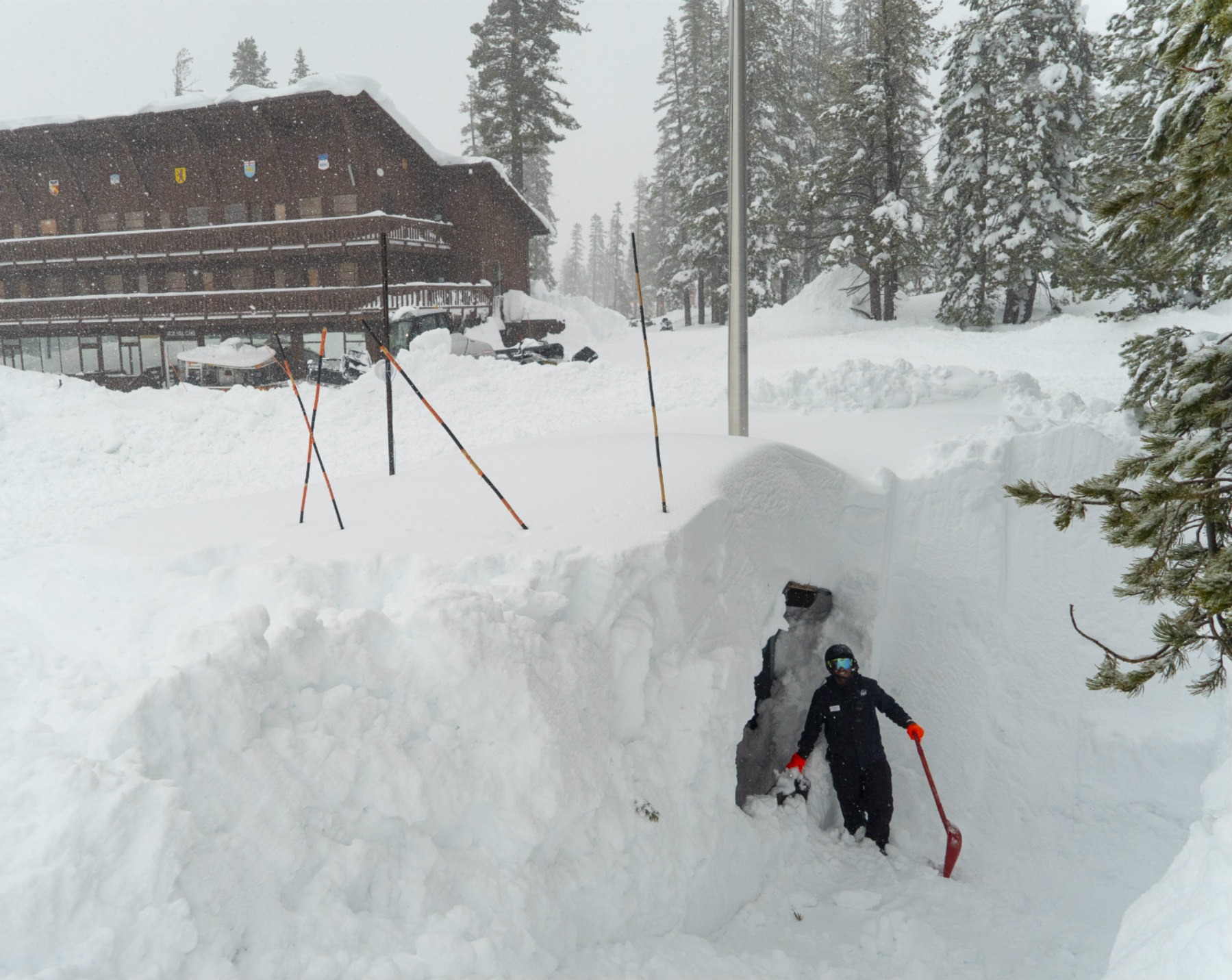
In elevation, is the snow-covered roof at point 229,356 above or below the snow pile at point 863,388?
above

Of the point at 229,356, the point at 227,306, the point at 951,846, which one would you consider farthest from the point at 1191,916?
the point at 227,306

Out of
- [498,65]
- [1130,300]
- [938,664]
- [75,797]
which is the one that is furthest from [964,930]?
[498,65]

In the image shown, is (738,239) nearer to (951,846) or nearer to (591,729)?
(591,729)

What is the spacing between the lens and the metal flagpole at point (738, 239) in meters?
8.68

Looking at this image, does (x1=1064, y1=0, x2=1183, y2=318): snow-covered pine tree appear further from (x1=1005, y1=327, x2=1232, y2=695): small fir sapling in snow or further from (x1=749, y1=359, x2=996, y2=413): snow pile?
(x1=1005, y1=327, x2=1232, y2=695): small fir sapling in snow

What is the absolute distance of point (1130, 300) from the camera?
2527 centimetres

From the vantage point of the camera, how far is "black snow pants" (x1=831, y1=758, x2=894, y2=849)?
6.65 metres

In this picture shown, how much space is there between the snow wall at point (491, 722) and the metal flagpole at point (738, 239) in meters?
1.25

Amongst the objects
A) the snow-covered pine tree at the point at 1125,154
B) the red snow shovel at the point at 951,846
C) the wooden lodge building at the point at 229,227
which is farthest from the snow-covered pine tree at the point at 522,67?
the red snow shovel at the point at 951,846

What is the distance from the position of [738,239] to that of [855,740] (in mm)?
5440

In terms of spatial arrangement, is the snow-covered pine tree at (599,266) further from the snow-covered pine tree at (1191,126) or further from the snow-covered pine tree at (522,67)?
the snow-covered pine tree at (1191,126)

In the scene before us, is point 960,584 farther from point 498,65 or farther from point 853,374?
point 498,65

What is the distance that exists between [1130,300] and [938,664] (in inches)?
913

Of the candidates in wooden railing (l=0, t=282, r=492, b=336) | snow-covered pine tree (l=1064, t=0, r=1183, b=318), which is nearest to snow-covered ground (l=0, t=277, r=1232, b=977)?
snow-covered pine tree (l=1064, t=0, r=1183, b=318)
